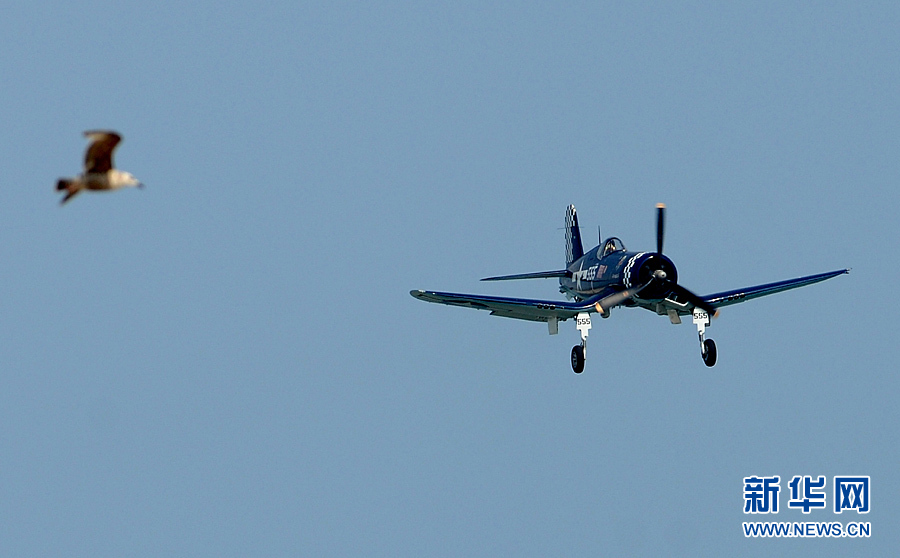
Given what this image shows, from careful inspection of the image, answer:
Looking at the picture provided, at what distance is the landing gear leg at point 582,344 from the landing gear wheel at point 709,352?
12.1ft

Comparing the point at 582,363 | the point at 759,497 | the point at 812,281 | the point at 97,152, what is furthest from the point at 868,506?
the point at 97,152

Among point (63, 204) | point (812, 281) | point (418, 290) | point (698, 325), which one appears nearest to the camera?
point (63, 204)

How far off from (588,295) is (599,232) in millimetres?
2935

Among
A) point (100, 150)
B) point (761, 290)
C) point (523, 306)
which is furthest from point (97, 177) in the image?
point (761, 290)

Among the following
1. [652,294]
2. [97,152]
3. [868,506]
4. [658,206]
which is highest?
[658,206]

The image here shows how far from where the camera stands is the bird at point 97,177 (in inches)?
880

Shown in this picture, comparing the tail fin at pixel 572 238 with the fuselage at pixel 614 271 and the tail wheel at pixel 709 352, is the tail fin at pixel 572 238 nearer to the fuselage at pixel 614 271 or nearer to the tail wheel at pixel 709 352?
the fuselage at pixel 614 271

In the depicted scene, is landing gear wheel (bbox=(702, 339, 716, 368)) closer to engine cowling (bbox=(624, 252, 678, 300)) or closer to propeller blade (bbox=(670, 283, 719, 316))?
propeller blade (bbox=(670, 283, 719, 316))

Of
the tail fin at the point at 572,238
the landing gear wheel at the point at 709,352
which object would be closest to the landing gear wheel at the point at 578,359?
the landing gear wheel at the point at 709,352

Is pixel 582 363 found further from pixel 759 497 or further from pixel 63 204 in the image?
pixel 63 204

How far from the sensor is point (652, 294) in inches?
1564

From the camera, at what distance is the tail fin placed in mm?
48016

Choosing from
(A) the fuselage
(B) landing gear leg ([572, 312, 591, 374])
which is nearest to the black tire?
(A) the fuselage

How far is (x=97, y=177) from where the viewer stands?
892 inches
